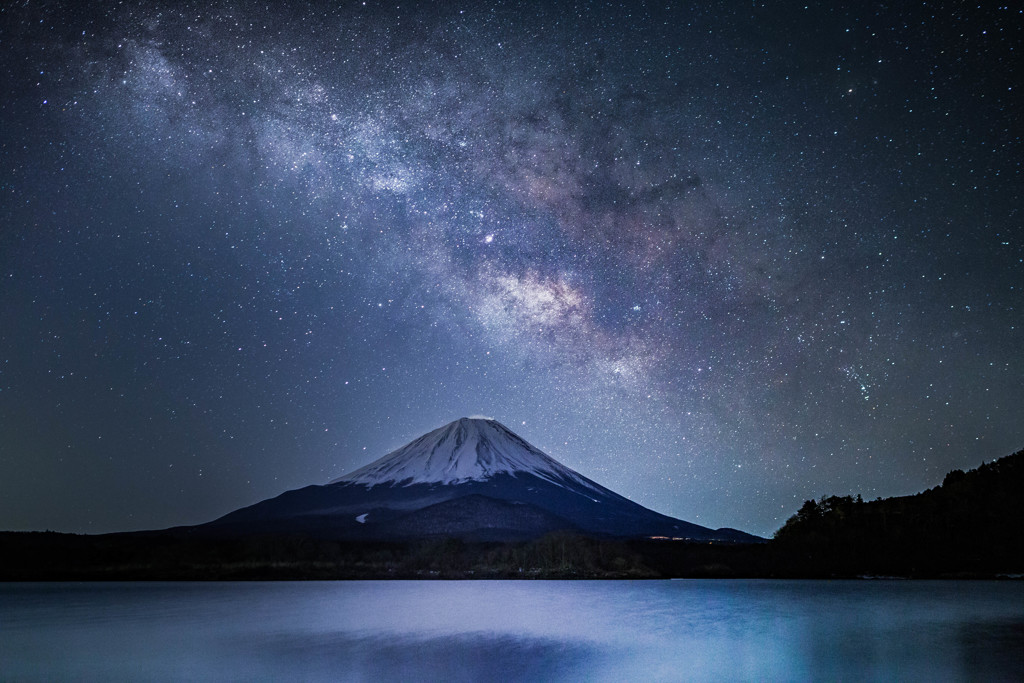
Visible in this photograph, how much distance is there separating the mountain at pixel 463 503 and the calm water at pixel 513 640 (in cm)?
7767

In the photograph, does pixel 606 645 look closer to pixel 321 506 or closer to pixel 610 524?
pixel 610 524

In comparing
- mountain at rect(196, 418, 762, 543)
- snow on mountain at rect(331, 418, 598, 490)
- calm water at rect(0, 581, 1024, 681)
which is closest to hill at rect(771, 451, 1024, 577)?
mountain at rect(196, 418, 762, 543)

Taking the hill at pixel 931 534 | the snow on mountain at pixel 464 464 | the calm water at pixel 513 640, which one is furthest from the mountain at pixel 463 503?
the calm water at pixel 513 640

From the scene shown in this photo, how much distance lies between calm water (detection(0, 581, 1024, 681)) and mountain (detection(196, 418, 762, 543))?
7767 centimetres

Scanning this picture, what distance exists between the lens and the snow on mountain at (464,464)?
558 ft

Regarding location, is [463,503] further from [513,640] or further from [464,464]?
[513,640]

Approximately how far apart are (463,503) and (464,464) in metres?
39.1

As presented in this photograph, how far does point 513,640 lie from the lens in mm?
23953

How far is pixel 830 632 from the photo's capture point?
2675cm

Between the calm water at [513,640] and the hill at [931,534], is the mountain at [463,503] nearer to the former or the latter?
the hill at [931,534]

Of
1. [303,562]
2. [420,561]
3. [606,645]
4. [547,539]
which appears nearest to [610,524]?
[547,539]

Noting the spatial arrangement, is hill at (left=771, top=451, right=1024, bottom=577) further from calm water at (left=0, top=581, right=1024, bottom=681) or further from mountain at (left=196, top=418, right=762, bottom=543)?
calm water at (left=0, top=581, right=1024, bottom=681)

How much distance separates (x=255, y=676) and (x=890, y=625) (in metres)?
23.5

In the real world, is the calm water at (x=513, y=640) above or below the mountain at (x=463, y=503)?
A: below
